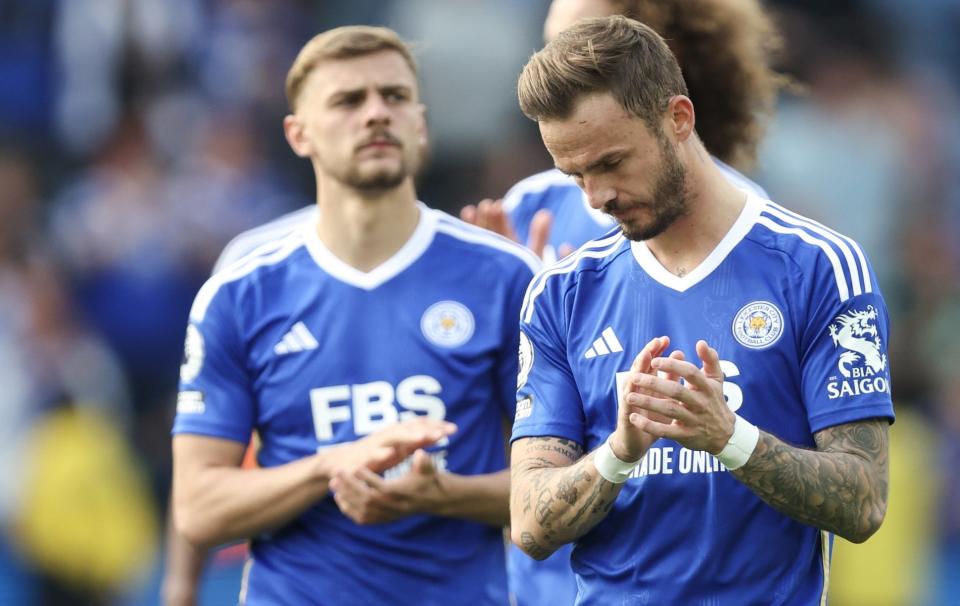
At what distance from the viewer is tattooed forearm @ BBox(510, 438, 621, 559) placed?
12.9 feet

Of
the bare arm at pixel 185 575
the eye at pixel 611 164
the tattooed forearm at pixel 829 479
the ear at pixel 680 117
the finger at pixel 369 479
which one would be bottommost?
the bare arm at pixel 185 575

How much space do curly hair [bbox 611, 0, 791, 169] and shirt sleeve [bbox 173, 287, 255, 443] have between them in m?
1.87

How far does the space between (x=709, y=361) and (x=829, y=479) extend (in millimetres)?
426

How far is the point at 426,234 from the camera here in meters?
5.50

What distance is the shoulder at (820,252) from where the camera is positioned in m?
3.91

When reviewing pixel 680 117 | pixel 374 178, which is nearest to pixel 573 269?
pixel 680 117

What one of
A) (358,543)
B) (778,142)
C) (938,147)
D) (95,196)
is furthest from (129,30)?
(358,543)

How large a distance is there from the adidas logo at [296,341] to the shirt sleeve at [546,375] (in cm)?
119

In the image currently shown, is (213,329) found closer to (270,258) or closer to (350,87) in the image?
(270,258)

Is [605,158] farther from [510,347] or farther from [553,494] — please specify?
[510,347]

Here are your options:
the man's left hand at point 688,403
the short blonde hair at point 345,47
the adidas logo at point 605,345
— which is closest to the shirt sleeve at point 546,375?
the adidas logo at point 605,345

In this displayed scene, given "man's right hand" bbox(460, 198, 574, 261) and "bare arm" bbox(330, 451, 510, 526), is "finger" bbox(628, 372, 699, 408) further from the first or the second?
"man's right hand" bbox(460, 198, 574, 261)

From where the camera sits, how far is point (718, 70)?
600 cm

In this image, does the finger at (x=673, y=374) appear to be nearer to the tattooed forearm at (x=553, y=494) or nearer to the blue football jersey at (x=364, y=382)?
the tattooed forearm at (x=553, y=494)
